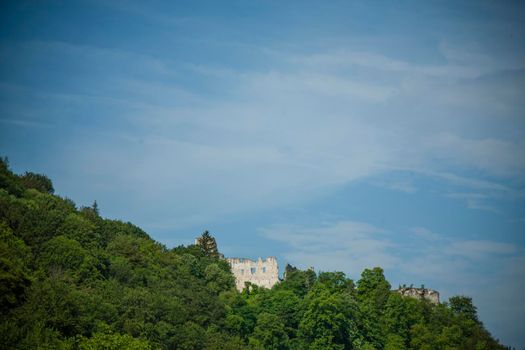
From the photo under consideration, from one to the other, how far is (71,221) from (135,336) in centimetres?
1882

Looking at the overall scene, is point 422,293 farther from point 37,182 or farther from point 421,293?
point 37,182

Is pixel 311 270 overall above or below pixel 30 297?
above

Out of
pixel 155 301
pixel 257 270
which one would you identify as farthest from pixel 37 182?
pixel 257 270

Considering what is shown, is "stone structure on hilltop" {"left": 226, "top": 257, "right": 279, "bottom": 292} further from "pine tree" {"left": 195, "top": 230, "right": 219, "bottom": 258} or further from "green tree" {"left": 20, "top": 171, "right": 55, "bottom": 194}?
"green tree" {"left": 20, "top": 171, "right": 55, "bottom": 194}

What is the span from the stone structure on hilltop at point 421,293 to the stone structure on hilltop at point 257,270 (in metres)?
35.1

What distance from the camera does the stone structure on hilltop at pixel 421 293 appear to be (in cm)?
12850

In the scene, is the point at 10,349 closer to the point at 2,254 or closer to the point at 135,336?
the point at 2,254

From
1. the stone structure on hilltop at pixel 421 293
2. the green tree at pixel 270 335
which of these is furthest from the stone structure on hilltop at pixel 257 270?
the green tree at pixel 270 335

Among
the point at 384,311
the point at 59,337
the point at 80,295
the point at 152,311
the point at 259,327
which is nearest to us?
the point at 59,337

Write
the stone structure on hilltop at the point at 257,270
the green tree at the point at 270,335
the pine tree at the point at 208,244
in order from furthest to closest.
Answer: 1. the stone structure on hilltop at the point at 257,270
2. the pine tree at the point at 208,244
3. the green tree at the point at 270,335

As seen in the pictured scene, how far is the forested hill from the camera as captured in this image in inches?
2778

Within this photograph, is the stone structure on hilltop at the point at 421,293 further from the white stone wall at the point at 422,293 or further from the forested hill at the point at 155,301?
the forested hill at the point at 155,301

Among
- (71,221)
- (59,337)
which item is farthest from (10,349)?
(71,221)

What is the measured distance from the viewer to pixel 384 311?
11175 cm
